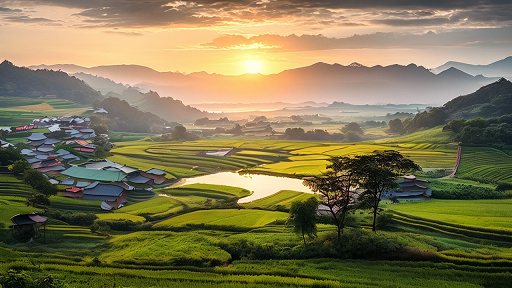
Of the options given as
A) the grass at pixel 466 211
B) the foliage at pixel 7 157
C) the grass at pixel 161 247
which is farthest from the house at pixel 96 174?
the grass at pixel 466 211

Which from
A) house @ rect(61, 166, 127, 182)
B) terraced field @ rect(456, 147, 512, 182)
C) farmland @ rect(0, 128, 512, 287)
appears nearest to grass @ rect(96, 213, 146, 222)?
farmland @ rect(0, 128, 512, 287)

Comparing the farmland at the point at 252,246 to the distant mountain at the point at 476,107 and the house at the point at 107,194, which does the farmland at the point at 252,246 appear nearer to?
the house at the point at 107,194

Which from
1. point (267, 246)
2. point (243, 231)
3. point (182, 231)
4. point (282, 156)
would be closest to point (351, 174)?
point (267, 246)

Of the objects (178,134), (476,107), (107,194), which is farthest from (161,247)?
(476,107)

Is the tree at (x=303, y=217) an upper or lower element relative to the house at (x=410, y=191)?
upper

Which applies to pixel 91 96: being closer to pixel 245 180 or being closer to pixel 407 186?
pixel 245 180

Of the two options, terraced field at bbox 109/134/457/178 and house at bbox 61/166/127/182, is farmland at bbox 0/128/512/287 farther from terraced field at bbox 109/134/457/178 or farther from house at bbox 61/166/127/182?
terraced field at bbox 109/134/457/178
